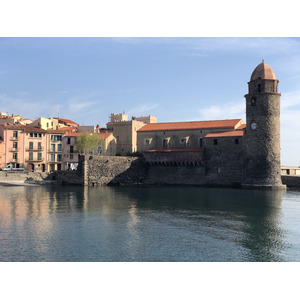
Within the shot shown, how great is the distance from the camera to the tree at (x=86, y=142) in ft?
220

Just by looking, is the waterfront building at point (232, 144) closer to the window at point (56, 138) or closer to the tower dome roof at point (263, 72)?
the tower dome roof at point (263, 72)

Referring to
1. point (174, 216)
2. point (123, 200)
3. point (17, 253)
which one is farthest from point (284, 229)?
point (123, 200)

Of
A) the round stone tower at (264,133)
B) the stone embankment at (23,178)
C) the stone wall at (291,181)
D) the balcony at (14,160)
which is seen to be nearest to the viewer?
the round stone tower at (264,133)

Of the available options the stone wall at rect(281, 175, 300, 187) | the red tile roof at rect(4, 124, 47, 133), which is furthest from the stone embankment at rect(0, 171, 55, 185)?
the stone wall at rect(281, 175, 300, 187)

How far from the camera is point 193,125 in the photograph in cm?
6550

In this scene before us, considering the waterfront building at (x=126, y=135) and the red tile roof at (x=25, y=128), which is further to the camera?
the waterfront building at (x=126, y=135)

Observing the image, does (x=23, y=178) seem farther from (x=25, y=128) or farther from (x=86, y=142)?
(x=86, y=142)

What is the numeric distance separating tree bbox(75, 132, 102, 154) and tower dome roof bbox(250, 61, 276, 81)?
27992 mm

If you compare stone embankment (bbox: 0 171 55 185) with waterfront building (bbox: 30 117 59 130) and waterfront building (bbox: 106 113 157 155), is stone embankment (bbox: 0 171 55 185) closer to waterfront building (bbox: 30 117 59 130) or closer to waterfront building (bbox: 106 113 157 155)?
waterfront building (bbox: 30 117 59 130)

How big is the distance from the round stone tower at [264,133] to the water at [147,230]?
1436 centimetres

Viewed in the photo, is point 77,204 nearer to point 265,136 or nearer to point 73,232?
point 73,232

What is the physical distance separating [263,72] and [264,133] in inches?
327

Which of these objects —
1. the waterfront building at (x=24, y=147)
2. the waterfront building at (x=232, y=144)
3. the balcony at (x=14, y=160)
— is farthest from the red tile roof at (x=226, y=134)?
the balcony at (x=14, y=160)
